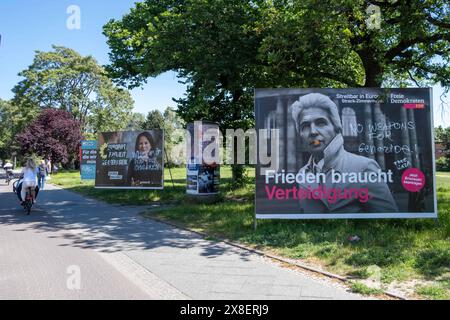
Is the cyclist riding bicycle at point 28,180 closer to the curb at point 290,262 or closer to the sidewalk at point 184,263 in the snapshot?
the sidewalk at point 184,263

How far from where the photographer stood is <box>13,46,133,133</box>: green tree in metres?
51.4

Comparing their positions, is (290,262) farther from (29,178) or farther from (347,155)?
(29,178)

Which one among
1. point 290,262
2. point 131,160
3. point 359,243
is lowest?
point 290,262

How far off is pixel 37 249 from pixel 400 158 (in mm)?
7679

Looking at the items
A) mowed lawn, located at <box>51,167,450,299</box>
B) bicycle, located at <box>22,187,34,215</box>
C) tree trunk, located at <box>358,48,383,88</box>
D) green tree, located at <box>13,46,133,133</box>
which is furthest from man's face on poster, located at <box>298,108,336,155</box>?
green tree, located at <box>13,46,133,133</box>

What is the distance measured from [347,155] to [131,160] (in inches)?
424

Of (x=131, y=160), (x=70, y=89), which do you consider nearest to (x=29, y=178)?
(x=131, y=160)

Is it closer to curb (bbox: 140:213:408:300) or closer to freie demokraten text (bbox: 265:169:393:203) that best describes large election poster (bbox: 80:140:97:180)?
curb (bbox: 140:213:408:300)

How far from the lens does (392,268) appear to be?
611cm

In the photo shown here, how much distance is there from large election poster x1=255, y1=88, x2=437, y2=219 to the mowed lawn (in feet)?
1.80

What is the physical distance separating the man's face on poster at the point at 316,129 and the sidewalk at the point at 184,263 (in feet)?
9.89

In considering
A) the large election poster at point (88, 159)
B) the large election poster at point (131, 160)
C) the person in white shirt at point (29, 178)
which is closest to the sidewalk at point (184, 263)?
the person in white shirt at point (29, 178)

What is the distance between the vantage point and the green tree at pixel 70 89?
51.4m

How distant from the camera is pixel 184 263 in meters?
6.59
